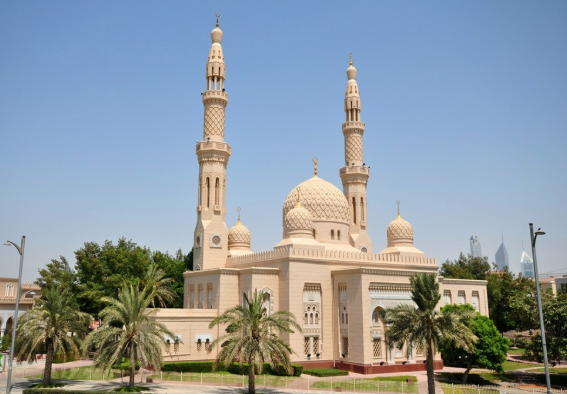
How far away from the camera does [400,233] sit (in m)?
44.8

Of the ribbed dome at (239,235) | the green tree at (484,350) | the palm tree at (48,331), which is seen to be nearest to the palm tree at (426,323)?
the green tree at (484,350)

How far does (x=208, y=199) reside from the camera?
4341 cm

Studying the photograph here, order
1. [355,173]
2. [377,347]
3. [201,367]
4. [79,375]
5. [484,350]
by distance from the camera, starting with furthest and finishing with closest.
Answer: [355,173], [377,347], [201,367], [79,375], [484,350]

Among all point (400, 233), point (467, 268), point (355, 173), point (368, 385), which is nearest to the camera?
point (368, 385)

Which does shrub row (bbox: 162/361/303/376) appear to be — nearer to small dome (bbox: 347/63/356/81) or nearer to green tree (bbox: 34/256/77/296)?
green tree (bbox: 34/256/77/296)

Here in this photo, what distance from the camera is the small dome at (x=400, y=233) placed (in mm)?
44719

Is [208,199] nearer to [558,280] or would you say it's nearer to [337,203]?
[337,203]

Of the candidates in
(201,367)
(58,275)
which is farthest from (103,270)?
(201,367)

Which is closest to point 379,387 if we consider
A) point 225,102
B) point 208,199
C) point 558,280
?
point 208,199

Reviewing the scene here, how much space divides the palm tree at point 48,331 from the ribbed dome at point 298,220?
16.5m

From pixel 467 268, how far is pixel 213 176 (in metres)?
37.0

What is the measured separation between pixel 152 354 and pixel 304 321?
12541mm

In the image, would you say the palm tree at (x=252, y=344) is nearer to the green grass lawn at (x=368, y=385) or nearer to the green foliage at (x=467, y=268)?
the green grass lawn at (x=368, y=385)

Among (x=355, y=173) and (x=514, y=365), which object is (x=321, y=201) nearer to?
(x=355, y=173)
